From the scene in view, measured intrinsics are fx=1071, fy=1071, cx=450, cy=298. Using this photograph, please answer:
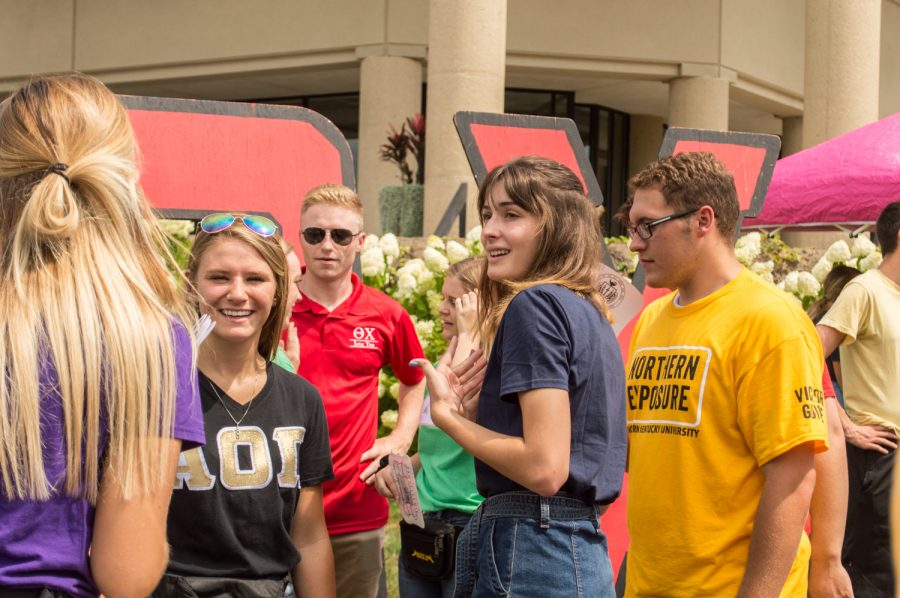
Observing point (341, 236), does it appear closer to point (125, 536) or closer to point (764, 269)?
point (125, 536)

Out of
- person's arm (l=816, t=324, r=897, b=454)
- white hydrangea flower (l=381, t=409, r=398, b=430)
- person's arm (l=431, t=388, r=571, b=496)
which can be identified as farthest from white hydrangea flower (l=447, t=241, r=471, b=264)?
person's arm (l=431, t=388, r=571, b=496)

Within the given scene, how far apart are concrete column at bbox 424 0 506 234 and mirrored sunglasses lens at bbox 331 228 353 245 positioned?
26.4 feet

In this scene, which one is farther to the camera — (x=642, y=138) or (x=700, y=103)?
(x=642, y=138)

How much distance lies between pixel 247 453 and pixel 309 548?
34 centimetres

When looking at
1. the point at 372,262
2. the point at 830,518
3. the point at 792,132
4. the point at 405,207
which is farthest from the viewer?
the point at 792,132

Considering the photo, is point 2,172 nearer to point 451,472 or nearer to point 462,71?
point 451,472

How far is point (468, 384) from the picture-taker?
2.75 m

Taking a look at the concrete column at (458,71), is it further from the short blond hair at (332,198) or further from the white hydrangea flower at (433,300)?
the short blond hair at (332,198)

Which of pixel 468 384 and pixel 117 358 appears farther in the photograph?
pixel 468 384

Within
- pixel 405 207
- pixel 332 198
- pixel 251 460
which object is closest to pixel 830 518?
pixel 251 460

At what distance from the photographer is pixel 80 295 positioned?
172 centimetres

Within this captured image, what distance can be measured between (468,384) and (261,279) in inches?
26.9

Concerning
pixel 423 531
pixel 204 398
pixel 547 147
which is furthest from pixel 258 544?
pixel 547 147

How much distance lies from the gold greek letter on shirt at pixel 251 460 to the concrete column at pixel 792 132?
19772mm
